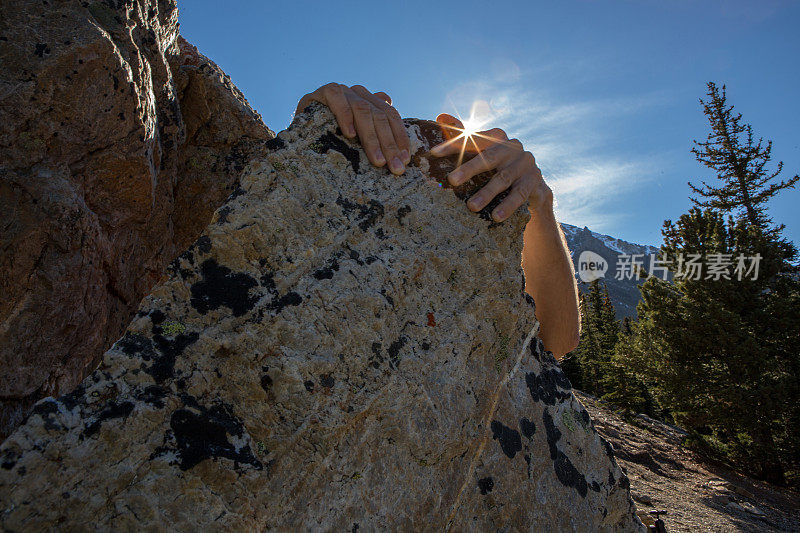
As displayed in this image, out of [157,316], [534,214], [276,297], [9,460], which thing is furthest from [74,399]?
[534,214]

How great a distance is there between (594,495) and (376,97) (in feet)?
7.28

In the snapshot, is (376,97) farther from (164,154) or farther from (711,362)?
(711,362)

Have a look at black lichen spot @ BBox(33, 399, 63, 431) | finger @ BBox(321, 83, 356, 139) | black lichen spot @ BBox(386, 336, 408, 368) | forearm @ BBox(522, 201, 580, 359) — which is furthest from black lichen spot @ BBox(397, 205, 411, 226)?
black lichen spot @ BBox(33, 399, 63, 431)

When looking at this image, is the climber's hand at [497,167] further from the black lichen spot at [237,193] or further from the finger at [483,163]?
the black lichen spot at [237,193]

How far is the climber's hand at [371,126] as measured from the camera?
200 centimetres

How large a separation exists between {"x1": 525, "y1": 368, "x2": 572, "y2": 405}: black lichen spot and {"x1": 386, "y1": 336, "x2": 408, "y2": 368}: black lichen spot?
72 centimetres

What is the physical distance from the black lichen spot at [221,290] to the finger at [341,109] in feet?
2.78

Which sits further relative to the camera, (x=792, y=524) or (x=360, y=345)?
(x=792, y=524)

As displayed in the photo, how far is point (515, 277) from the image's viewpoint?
2127 mm

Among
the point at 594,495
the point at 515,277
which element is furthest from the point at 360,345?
the point at 594,495

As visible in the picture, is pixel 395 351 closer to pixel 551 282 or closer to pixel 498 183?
pixel 498 183

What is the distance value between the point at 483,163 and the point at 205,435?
5.56 feet

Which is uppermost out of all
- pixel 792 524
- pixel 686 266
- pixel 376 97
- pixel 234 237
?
pixel 686 266

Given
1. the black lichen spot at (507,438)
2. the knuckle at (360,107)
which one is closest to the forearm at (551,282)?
the black lichen spot at (507,438)
